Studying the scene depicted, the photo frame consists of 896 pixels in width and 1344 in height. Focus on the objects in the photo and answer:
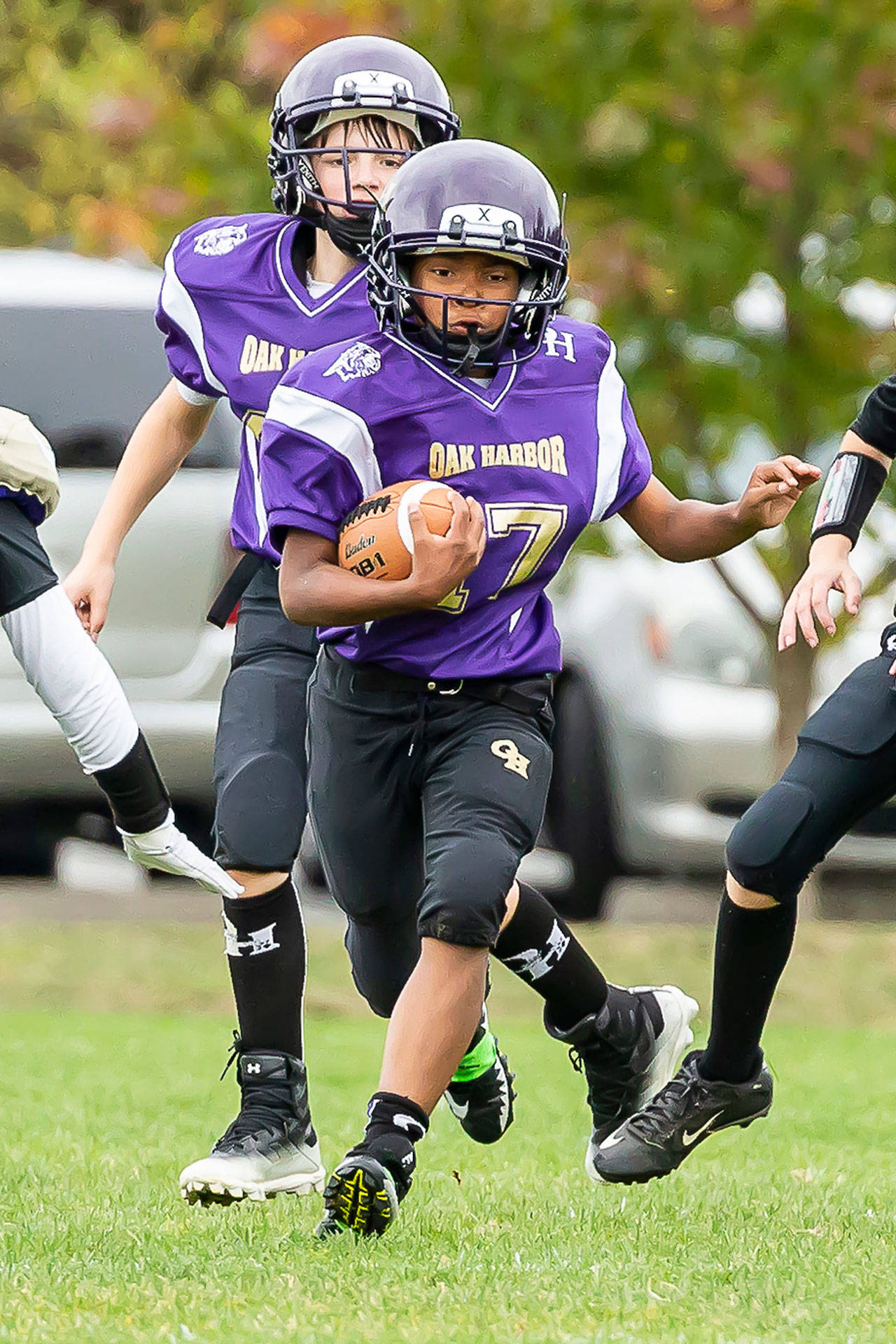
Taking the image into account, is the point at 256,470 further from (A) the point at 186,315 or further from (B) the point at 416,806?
(B) the point at 416,806

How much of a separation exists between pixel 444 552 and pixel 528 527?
12.6 inches

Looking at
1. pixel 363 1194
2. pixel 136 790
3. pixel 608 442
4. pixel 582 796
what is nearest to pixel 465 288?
pixel 608 442

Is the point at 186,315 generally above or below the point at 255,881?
above

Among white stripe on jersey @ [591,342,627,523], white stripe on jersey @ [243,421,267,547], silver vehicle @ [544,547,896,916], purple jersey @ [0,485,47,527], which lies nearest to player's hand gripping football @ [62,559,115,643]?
white stripe on jersey @ [243,421,267,547]

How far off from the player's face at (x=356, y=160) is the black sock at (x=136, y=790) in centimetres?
113

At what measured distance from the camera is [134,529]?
29.4 ft

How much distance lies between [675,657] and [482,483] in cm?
498

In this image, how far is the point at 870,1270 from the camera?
3861 millimetres

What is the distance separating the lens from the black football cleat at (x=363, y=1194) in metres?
3.93

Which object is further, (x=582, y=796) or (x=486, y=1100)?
(x=582, y=796)

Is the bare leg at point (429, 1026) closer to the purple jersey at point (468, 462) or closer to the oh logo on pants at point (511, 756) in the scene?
the oh logo on pants at point (511, 756)

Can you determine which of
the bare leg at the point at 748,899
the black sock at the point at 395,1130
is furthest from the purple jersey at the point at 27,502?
the bare leg at the point at 748,899

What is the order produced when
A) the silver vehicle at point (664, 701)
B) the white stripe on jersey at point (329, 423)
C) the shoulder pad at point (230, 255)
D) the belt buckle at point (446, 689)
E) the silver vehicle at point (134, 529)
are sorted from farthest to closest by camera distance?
the silver vehicle at point (664, 701)
the silver vehicle at point (134, 529)
the shoulder pad at point (230, 255)
the belt buckle at point (446, 689)
the white stripe on jersey at point (329, 423)

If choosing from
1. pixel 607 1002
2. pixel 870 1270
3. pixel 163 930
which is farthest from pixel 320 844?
pixel 163 930
